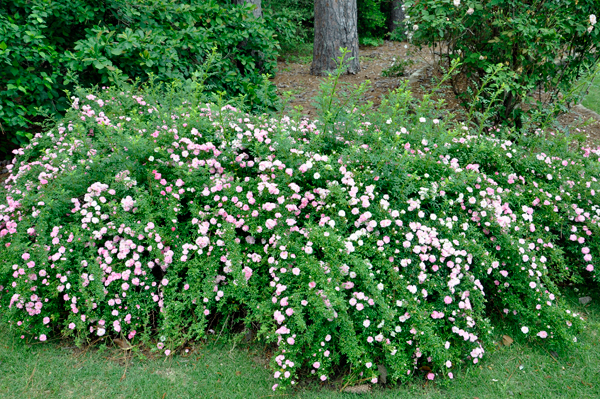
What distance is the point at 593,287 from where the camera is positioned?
11.2ft

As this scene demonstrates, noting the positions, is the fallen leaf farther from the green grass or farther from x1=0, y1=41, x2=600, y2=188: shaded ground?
x1=0, y1=41, x2=600, y2=188: shaded ground

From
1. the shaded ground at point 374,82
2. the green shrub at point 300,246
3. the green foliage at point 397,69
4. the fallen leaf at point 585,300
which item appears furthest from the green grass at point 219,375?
the green foliage at point 397,69

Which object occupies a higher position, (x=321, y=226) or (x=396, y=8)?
(x=396, y=8)

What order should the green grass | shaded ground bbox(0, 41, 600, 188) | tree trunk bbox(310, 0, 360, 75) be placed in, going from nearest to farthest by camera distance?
1. the green grass
2. shaded ground bbox(0, 41, 600, 188)
3. tree trunk bbox(310, 0, 360, 75)

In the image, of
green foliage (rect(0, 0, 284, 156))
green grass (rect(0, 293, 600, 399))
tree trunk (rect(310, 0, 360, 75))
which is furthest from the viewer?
tree trunk (rect(310, 0, 360, 75))

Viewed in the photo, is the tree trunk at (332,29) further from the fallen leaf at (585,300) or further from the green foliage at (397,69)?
the fallen leaf at (585,300)

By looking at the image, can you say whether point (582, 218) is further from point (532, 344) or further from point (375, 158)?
point (375, 158)

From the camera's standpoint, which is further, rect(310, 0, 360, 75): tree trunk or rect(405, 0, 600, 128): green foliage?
rect(310, 0, 360, 75): tree trunk

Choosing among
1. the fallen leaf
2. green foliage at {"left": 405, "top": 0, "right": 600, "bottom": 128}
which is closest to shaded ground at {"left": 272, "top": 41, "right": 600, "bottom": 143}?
green foliage at {"left": 405, "top": 0, "right": 600, "bottom": 128}

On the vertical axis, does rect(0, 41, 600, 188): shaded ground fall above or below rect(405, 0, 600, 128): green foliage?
A: below

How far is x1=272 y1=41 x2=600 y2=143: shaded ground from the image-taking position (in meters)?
5.75

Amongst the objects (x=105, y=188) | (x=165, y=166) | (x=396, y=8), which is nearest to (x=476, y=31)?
(x=165, y=166)

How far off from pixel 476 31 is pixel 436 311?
332cm

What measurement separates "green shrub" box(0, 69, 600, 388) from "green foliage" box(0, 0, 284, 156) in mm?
1187
